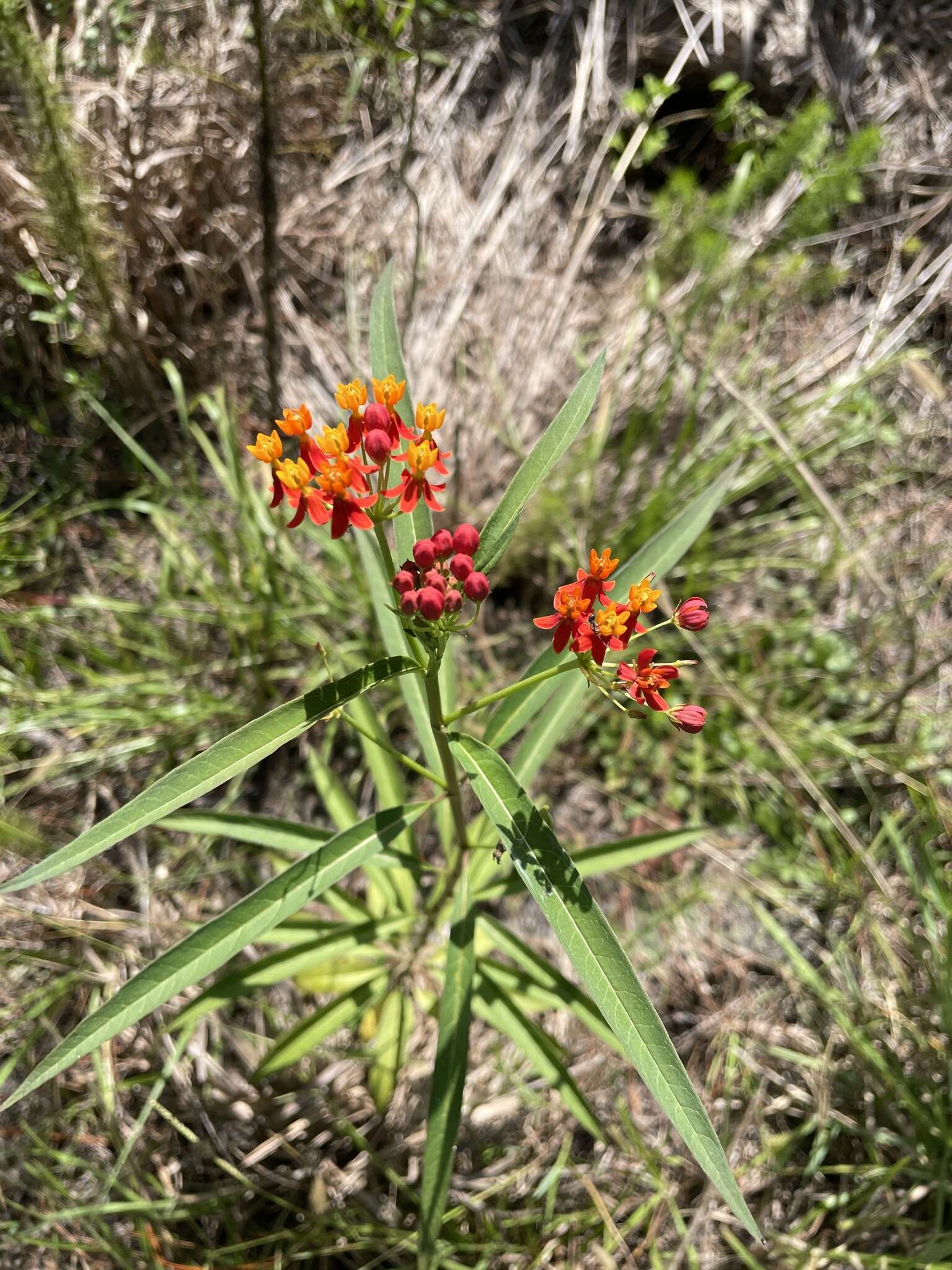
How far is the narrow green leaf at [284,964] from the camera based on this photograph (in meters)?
1.54

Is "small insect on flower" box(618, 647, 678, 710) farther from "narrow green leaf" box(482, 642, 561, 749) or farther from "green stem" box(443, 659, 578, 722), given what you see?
"narrow green leaf" box(482, 642, 561, 749)

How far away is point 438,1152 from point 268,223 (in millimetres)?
2367

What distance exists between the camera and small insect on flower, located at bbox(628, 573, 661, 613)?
1.11 meters

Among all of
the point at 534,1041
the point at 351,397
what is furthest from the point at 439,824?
the point at 351,397

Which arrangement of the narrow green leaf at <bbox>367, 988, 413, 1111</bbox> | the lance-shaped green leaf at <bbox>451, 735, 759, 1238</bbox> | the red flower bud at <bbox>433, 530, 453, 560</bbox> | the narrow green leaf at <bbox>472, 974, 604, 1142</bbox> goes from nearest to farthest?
the lance-shaped green leaf at <bbox>451, 735, 759, 1238</bbox>
the red flower bud at <bbox>433, 530, 453, 560</bbox>
the narrow green leaf at <bbox>472, 974, 604, 1142</bbox>
the narrow green leaf at <bbox>367, 988, 413, 1111</bbox>

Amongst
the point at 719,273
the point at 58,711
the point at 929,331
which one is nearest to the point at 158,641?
the point at 58,711

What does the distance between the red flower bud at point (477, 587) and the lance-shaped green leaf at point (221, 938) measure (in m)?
0.46

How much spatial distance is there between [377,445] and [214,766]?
49 centimetres

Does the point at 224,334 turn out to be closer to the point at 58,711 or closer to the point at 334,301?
the point at 334,301

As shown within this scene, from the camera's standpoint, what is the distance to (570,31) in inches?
122

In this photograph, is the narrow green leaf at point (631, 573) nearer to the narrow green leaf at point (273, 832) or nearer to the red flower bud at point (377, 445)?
the narrow green leaf at point (273, 832)

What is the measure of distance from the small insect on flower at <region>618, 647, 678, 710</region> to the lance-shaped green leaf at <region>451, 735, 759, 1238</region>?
21 cm

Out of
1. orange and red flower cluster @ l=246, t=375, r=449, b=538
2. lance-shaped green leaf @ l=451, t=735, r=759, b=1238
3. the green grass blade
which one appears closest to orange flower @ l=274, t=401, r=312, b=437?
orange and red flower cluster @ l=246, t=375, r=449, b=538

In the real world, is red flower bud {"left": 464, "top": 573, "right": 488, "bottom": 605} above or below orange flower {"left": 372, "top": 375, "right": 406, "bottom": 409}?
below
